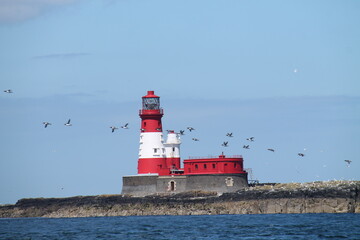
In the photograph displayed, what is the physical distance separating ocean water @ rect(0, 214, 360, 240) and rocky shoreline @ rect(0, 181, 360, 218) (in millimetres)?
1745

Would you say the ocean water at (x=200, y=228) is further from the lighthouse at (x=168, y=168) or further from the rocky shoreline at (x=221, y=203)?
the lighthouse at (x=168, y=168)

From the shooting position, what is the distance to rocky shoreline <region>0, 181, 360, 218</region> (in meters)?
71.4

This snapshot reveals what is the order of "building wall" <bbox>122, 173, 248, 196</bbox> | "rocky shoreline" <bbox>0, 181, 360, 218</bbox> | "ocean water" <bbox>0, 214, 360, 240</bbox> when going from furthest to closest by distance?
"building wall" <bbox>122, 173, 248, 196</bbox> → "rocky shoreline" <bbox>0, 181, 360, 218</bbox> → "ocean water" <bbox>0, 214, 360, 240</bbox>

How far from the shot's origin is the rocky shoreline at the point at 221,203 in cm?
7138

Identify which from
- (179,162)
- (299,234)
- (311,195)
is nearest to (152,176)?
(179,162)

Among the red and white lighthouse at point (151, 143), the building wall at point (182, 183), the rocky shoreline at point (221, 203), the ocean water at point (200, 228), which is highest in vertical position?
the red and white lighthouse at point (151, 143)

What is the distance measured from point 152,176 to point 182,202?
222 inches

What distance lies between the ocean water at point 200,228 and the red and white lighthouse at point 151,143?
30.6 feet

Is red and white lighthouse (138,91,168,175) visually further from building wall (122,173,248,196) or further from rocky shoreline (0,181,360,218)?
rocky shoreline (0,181,360,218)

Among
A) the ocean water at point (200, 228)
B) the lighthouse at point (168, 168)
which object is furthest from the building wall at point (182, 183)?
the ocean water at point (200, 228)

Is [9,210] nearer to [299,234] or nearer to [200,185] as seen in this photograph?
[200,185]

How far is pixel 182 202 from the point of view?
255 ft

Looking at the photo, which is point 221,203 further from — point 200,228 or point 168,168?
point 200,228

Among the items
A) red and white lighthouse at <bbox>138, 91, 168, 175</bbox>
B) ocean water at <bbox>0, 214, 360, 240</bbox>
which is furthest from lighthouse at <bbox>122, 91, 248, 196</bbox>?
ocean water at <bbox>0, 214, 360, 240</bbox>
